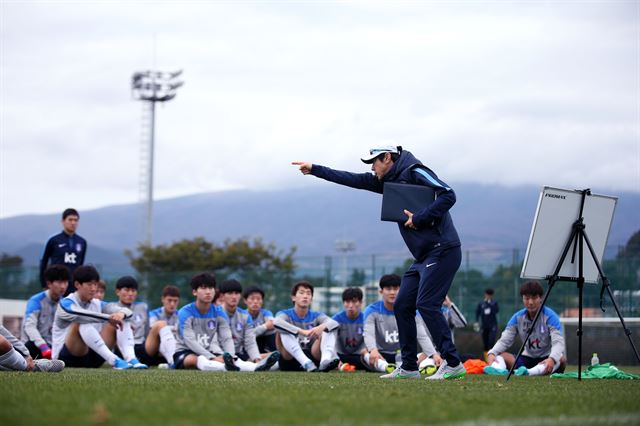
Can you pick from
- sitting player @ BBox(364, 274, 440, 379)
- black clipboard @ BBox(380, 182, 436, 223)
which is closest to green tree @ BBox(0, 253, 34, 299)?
sitting player @ BBox(364, 274, 440, 379)

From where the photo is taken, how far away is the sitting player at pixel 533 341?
13.3 meters

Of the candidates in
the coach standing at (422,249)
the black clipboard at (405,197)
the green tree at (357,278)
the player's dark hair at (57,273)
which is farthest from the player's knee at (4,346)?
the green tree at (357,278)

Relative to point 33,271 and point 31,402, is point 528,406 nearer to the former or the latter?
point 31,402

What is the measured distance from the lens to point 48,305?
1558cm

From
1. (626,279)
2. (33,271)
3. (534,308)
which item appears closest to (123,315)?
(534,308)

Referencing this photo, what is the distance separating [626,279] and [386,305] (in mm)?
13153

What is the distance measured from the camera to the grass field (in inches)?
213

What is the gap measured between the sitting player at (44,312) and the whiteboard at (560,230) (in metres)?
7.80

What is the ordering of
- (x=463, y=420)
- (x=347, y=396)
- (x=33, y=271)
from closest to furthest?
(x=463, y=420)
(x=347, y=396)
(x=33, y=271)

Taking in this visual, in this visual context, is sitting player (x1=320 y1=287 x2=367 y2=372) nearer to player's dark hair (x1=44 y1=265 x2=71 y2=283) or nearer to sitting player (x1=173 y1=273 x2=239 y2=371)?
sitting player (x1=173 y1=273 x2=239 y2=371)

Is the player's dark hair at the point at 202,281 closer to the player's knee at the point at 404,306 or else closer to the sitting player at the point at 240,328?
the sitting player at the point at 240,328

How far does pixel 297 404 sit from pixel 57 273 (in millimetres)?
9711

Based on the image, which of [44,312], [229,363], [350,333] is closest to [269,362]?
[229,363]

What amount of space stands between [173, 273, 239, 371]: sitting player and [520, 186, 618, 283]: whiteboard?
5.53 metres
